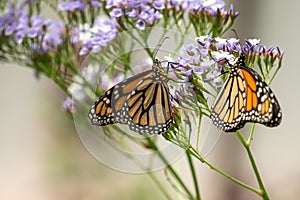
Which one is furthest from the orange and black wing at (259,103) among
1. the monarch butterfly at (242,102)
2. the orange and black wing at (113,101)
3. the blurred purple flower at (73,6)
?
the blurred purple flower at (73,6)

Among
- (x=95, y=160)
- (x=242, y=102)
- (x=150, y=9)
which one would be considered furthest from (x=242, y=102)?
(x=95, y=160)

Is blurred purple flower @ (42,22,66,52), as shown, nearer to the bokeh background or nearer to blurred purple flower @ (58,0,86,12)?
blurred purple flower @ (58,0,86,12)

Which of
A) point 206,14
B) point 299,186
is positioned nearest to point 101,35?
point 206,14

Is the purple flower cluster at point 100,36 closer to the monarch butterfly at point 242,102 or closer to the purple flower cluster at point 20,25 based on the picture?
the purple flower cluster at point 20,25

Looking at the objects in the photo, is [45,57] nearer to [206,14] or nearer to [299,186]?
[206,14]

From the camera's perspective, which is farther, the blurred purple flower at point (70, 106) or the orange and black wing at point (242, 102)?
the blurred purple flower at point (70, 106)

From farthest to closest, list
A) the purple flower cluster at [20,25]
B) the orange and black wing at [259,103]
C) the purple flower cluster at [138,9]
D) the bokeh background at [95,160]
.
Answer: the bokeh background at [95,160] → the purple flower cluster at [20,25] → the purple flower cluster at [138,9] → the orange and black wing at [259,103]
